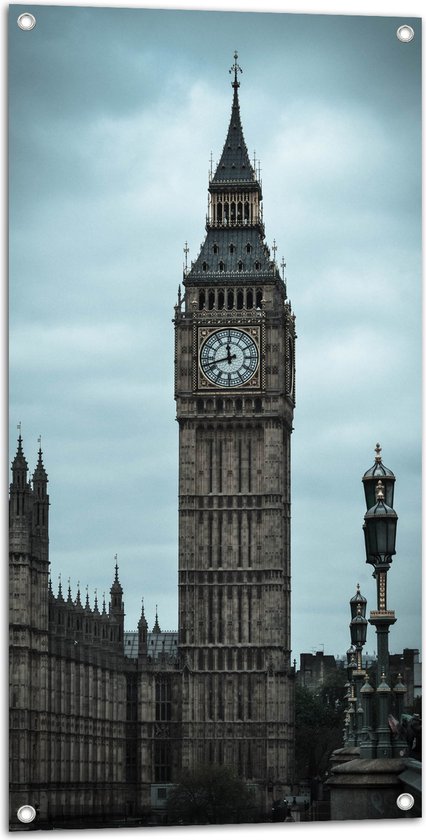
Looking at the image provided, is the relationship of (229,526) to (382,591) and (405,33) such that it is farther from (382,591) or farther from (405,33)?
(382,591)

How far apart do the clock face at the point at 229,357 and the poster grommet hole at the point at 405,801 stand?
56.4 metres

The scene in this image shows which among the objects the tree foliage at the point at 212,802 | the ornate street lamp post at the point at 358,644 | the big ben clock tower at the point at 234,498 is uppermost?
the big ben clock tower at the point at 234,498

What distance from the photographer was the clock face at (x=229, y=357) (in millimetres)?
81312

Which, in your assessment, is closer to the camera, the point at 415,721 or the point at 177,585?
the point at 415,721

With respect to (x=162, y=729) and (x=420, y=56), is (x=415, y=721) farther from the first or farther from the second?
(x=162, y=729)

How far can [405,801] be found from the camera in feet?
82.2

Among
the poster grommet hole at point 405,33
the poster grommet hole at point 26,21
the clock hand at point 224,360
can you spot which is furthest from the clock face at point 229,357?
the poster grommet hole at point 26,21

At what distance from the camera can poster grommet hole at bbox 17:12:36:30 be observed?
27453mm

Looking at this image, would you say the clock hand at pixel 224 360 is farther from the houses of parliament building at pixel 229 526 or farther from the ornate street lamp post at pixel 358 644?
the ornate street lamp post at pixel 358 644

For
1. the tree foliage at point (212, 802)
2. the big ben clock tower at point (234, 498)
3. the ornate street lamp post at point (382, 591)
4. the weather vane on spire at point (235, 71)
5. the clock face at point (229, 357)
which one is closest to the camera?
the ornate street lamp post at point (382, 591)

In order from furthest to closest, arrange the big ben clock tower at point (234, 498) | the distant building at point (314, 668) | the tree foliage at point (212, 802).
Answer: the distant building at point (314, 668) < the big ben clock tower at point (234, 498) < the tree foliage at point (212, 802)

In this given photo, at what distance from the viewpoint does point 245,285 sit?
8338cm

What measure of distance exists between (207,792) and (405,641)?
1172 centimetres

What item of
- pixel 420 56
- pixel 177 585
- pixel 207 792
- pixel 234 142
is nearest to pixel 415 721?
pixel 420 56
